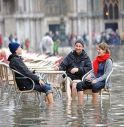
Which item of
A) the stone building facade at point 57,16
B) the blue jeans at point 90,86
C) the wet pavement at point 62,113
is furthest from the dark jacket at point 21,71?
the stone building facade at point 57,16

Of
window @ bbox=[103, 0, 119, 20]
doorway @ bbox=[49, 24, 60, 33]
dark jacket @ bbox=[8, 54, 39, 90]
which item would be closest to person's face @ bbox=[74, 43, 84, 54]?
dark jacket @ bbox=[8, 54, 39, 90]

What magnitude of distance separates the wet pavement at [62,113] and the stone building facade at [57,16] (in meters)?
55.1

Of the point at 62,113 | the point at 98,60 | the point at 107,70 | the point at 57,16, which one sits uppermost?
the point at 98,60

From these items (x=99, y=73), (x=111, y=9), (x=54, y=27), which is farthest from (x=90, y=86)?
(x=111, y=9)

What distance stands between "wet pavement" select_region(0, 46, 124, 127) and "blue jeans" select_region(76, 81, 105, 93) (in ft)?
1.35

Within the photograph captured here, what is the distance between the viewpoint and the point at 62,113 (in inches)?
666

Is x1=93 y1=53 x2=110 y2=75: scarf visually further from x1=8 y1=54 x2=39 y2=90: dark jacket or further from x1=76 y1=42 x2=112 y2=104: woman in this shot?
x1=8 y1=54 x2=39 y2=90: dark jacket

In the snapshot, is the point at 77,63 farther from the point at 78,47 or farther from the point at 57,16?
the point at 57,16

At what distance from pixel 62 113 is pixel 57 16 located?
202ft

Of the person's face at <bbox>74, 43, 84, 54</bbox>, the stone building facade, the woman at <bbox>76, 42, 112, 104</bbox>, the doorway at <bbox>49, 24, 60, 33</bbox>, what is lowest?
the doorway at <bbox>49, 24, 60, 33</bbox>

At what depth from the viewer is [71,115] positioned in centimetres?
1648

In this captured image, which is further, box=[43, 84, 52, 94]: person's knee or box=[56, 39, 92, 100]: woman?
box=[56, 39, 92, 100]: woman

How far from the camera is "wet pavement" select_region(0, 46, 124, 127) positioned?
15.3 metres

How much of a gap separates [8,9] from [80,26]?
7.46 metres
